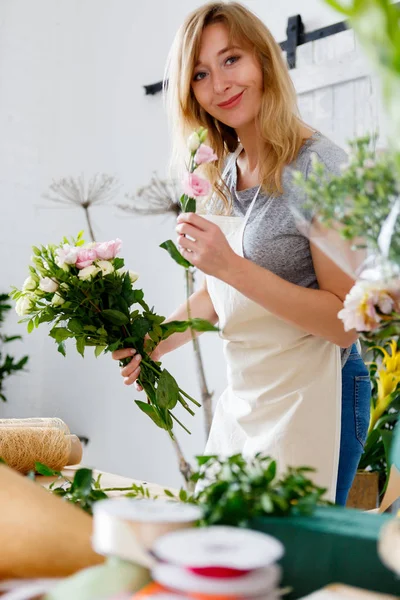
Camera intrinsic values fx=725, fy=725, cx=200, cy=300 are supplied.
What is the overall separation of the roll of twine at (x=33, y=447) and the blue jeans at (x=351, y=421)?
2.02 ft

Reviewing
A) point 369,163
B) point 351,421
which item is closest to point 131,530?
point 369,163

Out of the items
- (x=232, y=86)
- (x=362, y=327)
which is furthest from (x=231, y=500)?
(x=232, y=86)

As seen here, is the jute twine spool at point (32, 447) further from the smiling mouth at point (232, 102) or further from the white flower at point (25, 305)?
the smiling mouth at point (232, 102)

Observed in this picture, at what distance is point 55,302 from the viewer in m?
1.52

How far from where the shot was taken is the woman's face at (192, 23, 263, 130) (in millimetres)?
1519

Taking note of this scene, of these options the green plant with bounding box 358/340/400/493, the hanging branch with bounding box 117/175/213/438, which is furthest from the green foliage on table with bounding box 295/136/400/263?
the hanging branch with bounding box 117/175/213/438

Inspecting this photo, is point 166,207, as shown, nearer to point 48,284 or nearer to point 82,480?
point 48,284

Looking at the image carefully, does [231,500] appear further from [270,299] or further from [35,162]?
[35,162]

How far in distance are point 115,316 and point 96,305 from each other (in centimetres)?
6

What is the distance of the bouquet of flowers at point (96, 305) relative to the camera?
1.52 m

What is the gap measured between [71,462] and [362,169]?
124 centimetres

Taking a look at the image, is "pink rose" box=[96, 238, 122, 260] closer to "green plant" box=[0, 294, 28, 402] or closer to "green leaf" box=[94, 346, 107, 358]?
"green leaf" box=[94, 346, 107, 358]

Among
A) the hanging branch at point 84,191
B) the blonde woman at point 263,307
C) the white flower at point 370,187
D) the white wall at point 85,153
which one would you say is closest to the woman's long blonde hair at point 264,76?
the blonde woman at point 263,307

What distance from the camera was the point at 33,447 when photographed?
1.56 m
